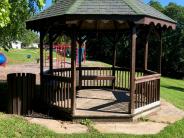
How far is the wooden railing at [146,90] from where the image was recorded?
38.5ft

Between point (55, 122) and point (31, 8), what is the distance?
474cm

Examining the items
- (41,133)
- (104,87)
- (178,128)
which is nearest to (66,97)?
(41,133)

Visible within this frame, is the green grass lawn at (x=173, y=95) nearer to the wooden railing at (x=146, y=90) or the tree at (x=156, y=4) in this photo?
the wooden railing at (x=146, y=90)

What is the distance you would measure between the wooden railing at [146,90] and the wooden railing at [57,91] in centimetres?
209

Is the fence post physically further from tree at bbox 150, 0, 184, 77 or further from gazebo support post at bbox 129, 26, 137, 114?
tree at bbox 150, 0, 184, 77

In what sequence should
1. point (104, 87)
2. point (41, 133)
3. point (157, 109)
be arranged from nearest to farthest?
point (41, 133), point (157, 109), point (104, 87)

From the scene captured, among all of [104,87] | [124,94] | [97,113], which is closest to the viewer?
[97,113]

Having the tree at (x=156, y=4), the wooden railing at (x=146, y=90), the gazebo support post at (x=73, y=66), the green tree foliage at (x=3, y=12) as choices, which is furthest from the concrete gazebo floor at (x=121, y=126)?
the tree at (x=156, y=4)

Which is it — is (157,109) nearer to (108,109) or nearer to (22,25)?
(108,109)

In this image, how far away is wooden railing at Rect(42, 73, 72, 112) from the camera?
1153cm

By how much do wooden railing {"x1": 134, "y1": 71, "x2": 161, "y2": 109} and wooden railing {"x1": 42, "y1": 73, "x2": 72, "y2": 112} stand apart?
2.09m

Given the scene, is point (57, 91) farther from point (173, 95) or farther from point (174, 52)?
point (174, 52)

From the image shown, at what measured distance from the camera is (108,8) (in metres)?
11.0

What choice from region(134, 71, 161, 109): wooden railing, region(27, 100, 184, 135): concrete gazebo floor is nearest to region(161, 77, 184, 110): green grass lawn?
region(134, 71, 161, 109): wooden railing
